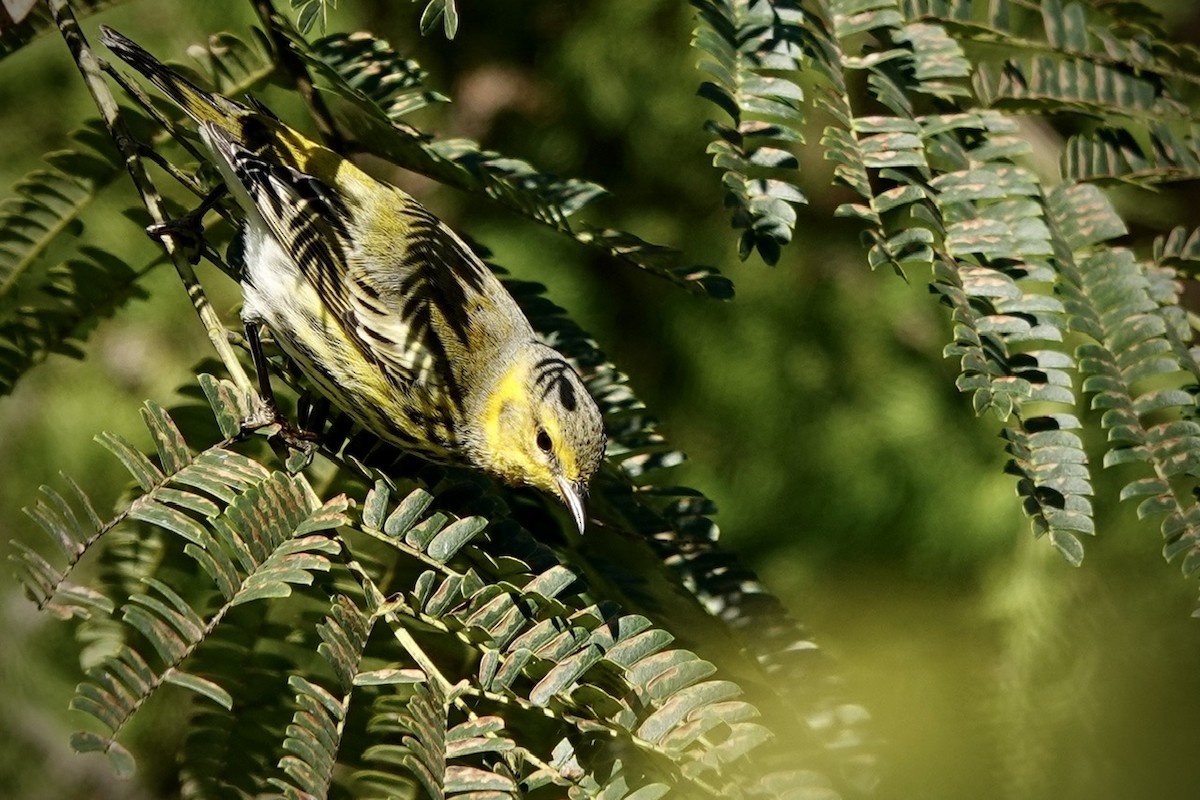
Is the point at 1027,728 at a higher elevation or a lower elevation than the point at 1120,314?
lower

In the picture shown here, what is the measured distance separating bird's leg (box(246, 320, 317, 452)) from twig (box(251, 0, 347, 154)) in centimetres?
43

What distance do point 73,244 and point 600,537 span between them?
112cm

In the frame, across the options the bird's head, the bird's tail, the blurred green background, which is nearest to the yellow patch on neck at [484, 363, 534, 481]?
the bird's head

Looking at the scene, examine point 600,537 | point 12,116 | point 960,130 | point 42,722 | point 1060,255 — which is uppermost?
point 12,116

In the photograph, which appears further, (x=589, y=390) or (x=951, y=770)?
(x=589, y=390)

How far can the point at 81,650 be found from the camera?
1.97m

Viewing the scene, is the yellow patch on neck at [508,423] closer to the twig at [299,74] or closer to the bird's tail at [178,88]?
the twig at [299,74]

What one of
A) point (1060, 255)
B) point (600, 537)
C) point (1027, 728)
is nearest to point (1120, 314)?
point (1060, 255)

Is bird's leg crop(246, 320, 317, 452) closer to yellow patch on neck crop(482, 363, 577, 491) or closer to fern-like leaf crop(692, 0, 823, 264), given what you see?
yellow patch on neck crop(482, 363, 577, 491)

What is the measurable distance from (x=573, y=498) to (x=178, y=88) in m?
1.06

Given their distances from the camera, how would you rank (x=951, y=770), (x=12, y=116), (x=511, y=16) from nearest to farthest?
(x=951, y=770), (x=12, y=116), (x=511, y=16)

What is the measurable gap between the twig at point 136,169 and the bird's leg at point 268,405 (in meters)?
0.06

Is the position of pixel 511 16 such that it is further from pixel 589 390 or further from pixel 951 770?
pixel 951 770

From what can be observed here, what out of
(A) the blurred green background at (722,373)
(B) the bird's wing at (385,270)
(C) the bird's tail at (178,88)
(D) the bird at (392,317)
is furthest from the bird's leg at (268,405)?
(C) the bird's tail at (178,88)
